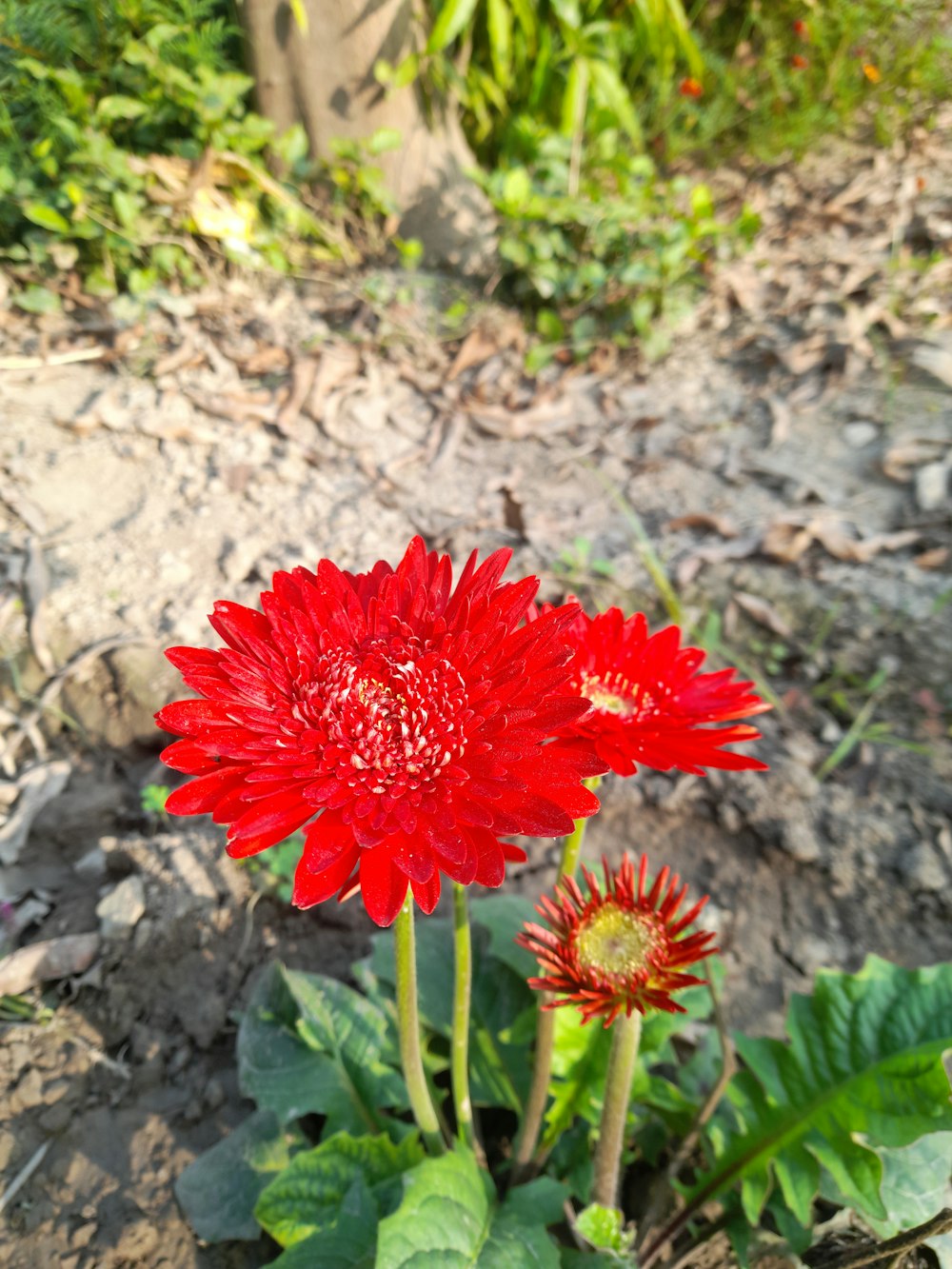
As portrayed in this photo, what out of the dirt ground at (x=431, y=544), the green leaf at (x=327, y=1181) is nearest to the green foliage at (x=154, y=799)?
the dirt ground at (x=431, y=544)

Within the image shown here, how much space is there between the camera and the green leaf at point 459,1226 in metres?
1.07

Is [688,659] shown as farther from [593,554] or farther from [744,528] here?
[744,528]

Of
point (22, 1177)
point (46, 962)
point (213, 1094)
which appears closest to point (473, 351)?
point (46, 962)

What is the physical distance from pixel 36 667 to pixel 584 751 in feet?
6.23

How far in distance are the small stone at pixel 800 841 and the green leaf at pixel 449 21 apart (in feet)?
11.3

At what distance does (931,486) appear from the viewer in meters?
3.01

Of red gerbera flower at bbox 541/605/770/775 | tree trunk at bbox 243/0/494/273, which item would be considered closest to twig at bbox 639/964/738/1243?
red gerbera flower at bbox 541/605/770/775

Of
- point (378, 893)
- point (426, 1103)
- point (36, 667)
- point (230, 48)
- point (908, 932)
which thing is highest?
point (230, 48)

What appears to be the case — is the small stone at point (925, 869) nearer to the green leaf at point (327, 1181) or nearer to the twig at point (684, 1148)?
the twig at point (684, 1148)

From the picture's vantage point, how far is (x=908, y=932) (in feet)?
6.79

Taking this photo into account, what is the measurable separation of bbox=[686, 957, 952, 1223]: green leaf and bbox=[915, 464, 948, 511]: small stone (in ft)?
6.81

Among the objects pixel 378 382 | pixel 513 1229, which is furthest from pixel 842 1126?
pixel 378 382

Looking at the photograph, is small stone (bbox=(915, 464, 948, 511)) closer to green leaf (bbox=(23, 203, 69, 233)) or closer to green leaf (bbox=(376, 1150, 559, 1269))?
green leaf (bbox=(376, 1150, 559, 1269))

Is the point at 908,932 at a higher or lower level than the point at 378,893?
lower
